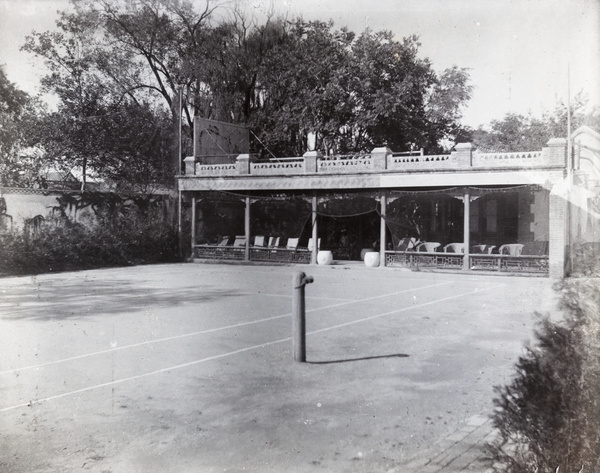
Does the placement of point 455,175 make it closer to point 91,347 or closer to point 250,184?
point 250,184

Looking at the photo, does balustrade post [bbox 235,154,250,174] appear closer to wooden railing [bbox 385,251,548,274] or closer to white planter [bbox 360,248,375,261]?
white planter [bbox 360,248,375,261]

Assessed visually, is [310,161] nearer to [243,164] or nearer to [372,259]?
[243,164]

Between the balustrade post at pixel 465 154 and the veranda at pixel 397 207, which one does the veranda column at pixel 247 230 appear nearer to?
the veranda at pixel 397 207

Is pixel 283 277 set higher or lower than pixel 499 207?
lower

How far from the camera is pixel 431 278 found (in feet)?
63.0

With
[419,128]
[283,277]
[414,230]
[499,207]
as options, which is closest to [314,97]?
[419,128]

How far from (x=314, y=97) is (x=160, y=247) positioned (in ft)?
33.9

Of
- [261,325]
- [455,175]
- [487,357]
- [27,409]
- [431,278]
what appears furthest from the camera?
[455,175]

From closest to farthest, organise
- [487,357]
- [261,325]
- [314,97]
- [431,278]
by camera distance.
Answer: [487,357] → [261,325] → [431,278] → [314,97]

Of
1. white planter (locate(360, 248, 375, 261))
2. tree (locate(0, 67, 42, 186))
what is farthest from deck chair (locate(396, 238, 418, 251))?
tree (locate(0, 67, 42, 186))

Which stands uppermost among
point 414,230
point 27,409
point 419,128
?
point 419,128

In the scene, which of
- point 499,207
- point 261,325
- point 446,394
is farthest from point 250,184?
point 446,394

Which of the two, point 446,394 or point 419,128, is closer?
point 446,394

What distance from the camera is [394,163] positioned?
2253cm
